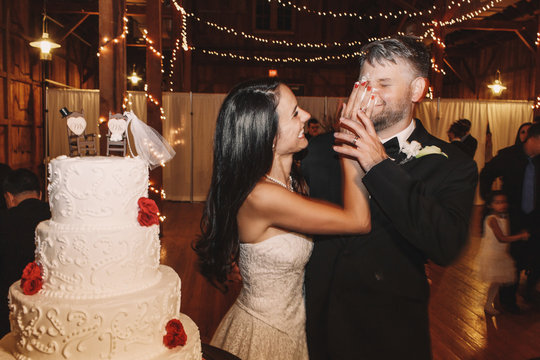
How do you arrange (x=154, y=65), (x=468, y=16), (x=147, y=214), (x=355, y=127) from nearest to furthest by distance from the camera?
(x=355, y=127) → (x=147, y=214) → (x=154, y=65) → (x=468, y=16)

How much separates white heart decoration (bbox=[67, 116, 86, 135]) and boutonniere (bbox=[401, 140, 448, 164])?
52.1 inches

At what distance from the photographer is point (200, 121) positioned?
32.6 feet

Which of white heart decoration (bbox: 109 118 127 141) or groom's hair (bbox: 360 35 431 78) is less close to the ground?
groom's hair (bbox: 360 35 431 78)

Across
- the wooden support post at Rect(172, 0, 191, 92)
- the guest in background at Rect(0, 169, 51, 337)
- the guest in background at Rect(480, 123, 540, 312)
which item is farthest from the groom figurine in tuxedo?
the wooden support post at Rect(172, 0, 191, 92)

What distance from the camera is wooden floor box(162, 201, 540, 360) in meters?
3.62

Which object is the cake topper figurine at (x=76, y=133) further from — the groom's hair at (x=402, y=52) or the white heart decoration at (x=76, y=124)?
the groom's hair at (x=402, y=52)

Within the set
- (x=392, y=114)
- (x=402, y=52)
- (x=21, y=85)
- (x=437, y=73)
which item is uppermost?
(x=437, y=73)

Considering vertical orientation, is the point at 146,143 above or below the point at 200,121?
below

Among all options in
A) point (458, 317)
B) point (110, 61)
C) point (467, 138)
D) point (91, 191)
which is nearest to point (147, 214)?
point (91, 191)

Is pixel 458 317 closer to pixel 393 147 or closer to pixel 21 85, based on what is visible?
pixel 393 147

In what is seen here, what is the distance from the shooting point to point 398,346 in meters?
1.60

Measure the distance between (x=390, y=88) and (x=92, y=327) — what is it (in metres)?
1.28

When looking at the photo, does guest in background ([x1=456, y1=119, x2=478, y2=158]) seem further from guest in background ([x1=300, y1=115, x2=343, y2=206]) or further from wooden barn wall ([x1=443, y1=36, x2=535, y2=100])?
wooden barn wall ([x1=443, y1=36, x2=535, y2=100])

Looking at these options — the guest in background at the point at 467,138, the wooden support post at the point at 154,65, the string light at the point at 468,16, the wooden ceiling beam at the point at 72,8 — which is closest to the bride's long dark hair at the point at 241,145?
the wooden support post at the point at 154,65
